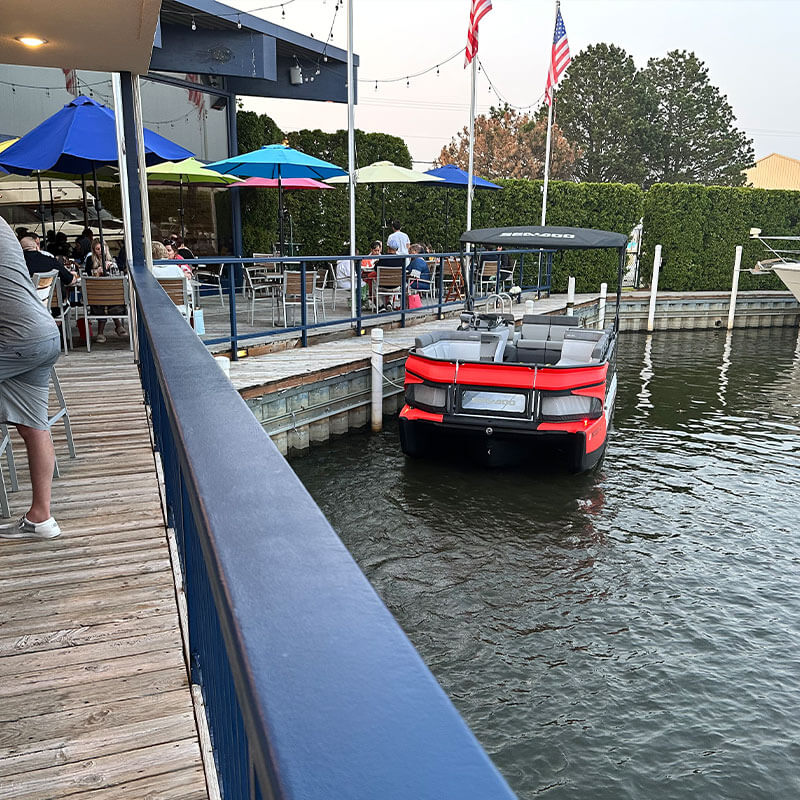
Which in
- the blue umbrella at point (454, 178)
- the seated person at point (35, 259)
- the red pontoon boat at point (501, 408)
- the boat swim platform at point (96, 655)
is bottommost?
the red pontoon boat at point (501, 408)

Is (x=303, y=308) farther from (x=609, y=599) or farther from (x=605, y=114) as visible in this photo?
(x=605, y=114)

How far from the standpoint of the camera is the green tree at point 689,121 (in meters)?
47.1

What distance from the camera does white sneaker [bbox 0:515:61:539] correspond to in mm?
3166

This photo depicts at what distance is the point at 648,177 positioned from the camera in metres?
48.0

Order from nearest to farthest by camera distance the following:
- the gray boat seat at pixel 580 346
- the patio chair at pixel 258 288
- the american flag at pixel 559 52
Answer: the gray boat seat at pixel 580 346 < the patio chair at pixel 258 288 < the american flag at pixel 559 52

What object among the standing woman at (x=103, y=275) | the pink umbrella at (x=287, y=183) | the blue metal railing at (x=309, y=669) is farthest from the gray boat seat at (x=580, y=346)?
the blue metal railing at (x=309, y=669)

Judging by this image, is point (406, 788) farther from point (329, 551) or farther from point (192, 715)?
point (192, 715)

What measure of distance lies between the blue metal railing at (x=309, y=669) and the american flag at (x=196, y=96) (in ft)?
51.1

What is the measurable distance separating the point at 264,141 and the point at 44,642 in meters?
15.8

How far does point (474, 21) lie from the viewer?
13680 millimetres

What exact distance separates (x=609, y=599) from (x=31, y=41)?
19.2ft

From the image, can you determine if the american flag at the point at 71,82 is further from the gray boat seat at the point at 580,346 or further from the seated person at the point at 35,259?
the gray boat seat at the point at 580,346

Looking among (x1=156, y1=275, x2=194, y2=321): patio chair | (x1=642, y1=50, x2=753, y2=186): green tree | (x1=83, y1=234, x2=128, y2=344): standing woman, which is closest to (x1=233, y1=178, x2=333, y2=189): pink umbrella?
(x1=83, y1=234, x2=128, y2=344): standing woman

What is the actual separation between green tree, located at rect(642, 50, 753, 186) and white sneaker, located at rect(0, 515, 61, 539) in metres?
50.0
